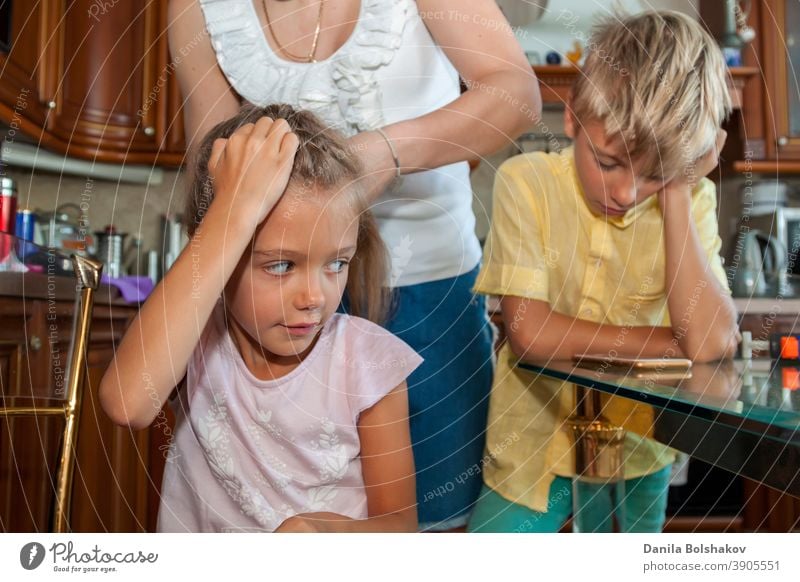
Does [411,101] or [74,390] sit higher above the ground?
[411,101]

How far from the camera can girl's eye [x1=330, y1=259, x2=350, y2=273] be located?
1.32 ft

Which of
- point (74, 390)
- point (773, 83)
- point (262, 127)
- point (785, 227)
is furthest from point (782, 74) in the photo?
point (74, 390)

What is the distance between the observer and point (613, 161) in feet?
1.53

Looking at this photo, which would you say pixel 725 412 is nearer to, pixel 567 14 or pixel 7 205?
pixel 567 14

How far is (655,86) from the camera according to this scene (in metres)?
0.46

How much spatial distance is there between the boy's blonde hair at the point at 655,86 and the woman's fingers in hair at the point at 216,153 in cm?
21

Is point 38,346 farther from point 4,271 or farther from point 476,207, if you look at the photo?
point 476,207

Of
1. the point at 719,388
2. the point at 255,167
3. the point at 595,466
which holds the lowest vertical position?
the point at 595,466

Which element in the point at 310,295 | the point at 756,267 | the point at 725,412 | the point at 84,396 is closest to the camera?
the point at 725,412

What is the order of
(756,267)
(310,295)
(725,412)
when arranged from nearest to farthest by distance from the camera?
1. (725,412)
2. (310,295)
3. (756,267)

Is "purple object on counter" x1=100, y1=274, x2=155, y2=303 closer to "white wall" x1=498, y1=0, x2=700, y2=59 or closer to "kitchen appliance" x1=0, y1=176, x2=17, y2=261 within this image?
"kitchen appliance" x1=0, y1=176, x2=17, y2=261

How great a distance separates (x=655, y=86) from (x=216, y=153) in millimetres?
256

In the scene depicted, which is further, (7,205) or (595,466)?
(7,205)

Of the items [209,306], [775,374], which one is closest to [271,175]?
[209,306]
